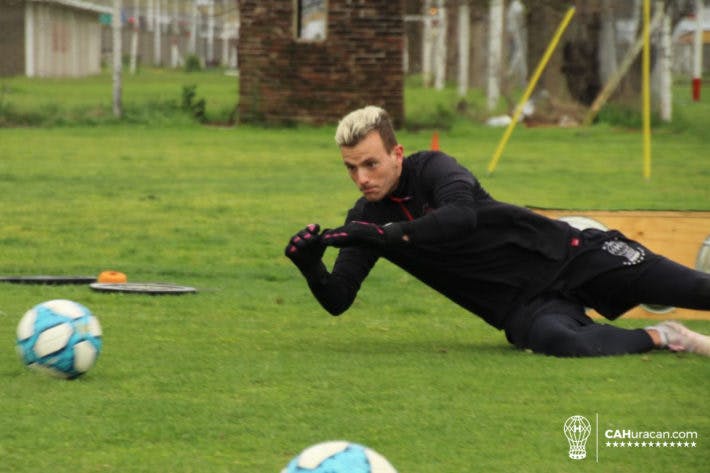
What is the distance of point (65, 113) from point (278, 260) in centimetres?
1851

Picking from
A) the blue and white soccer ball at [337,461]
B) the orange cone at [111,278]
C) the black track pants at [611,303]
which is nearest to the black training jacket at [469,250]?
the black track pants at [611,303]

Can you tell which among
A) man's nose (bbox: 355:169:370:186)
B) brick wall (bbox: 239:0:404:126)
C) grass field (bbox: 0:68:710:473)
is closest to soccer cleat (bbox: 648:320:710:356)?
grass field (bbox: 0:68:710:473)

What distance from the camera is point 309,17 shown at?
100ft

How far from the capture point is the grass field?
6.07 meters

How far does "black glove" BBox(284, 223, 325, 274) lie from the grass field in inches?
21.9

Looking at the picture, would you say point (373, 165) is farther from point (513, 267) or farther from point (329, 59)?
point (329, 59)

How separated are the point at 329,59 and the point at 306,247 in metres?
21.8

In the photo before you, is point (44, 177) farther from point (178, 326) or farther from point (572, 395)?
point (572, 395)

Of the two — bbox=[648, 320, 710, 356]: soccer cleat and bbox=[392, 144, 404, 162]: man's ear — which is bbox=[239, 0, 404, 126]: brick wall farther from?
bbox=[392, 144, 404, 162]: man's ear

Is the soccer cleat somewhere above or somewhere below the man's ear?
below

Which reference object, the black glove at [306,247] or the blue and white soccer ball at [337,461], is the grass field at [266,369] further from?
the blue and white soccer ball at [337,461]

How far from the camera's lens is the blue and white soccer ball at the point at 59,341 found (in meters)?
7.36

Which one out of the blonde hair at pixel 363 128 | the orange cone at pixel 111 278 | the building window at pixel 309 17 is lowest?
the orange cone at pixel 111 278

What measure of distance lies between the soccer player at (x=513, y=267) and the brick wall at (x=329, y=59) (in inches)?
827
